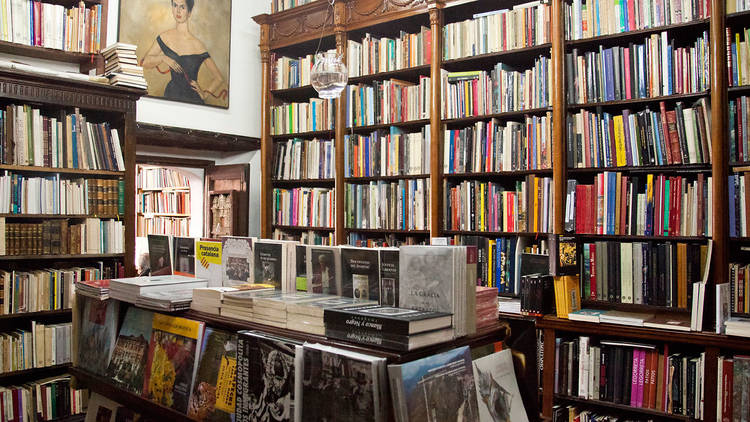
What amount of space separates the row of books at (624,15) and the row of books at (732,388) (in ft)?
5.77

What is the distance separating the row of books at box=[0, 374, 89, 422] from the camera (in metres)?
3.19

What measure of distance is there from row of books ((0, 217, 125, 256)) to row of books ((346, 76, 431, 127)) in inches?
77.1

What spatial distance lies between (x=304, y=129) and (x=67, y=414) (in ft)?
9.06

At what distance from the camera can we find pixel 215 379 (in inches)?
65.8

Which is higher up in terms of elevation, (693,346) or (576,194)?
(576,194)

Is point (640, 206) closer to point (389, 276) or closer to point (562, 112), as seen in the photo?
point (562, 112)

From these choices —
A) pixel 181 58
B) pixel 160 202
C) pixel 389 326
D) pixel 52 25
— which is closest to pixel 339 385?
pixel 389 326

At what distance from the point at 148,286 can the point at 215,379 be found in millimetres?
472

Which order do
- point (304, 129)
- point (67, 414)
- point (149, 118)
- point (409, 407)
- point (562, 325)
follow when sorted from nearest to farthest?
point (409, 407) → point (562, 325) → point (67, 414) → point (149, 118) → point (304, 129)

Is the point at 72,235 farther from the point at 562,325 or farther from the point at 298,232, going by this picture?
the point at 562,325

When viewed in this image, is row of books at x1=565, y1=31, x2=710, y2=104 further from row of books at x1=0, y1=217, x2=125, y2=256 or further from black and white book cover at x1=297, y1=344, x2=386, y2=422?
row of books at x1=0, y1=217, x2=125, y2=256

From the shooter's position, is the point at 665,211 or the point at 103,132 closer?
the point at 665,211

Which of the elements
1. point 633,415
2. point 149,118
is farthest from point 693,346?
point 149,118

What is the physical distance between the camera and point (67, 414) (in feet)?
11.1
